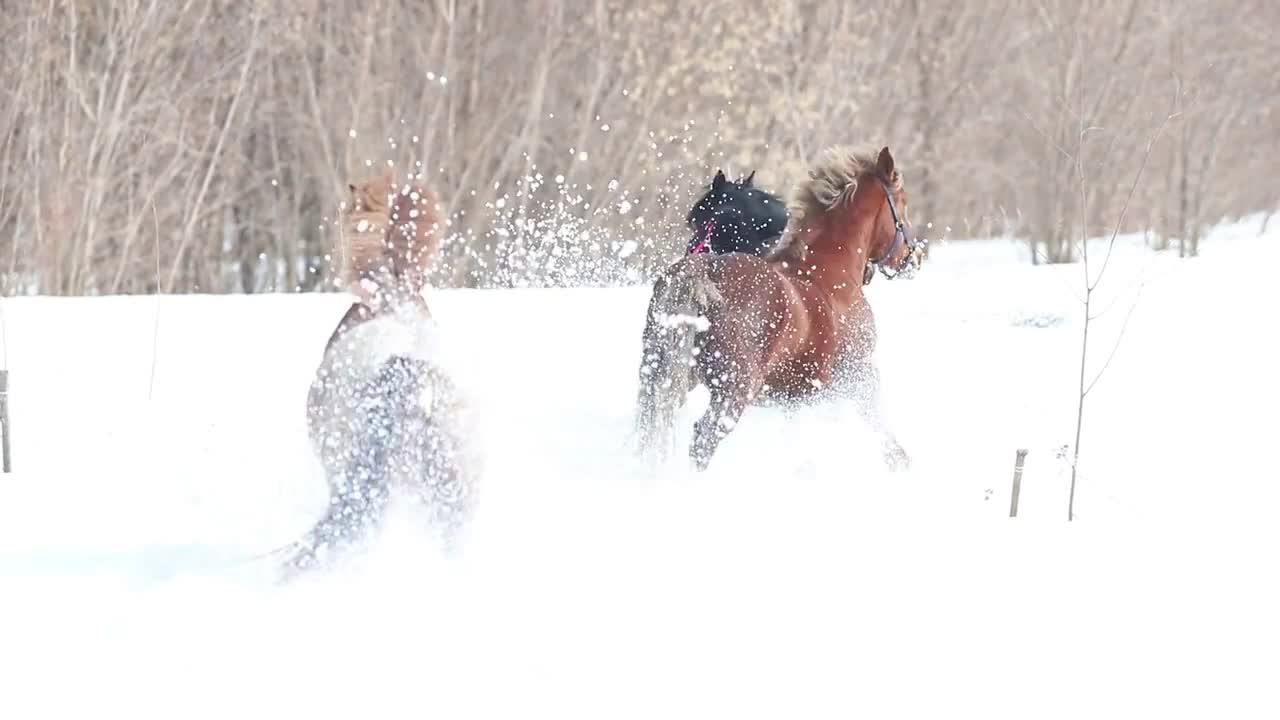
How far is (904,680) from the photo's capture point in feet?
12.1

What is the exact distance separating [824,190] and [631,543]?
2320mm

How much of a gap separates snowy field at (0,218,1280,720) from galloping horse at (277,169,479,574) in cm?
21

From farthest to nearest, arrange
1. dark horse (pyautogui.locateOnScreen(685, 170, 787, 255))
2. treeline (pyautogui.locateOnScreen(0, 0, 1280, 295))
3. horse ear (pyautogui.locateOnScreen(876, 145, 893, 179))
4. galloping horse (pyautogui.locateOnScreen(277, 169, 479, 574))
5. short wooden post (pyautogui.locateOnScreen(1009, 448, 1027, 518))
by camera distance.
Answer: treeline (pyautogui.locateOnScreen(0, 0, 1280, 295)) < dark horse (pyautogui.locateOnScreen(685, 170, 787, 255)) < horse ear (pyautogui.locateOnScreen(876, 145, 893, 179)) < short wooden post (pyautogui.locateOnScreen(1009, 448, 1027, 518)) < galloping horse (pyautogui.locateOnScreen(277, 169, 479, 574))

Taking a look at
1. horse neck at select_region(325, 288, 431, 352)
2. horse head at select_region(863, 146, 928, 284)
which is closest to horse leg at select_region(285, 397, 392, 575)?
horse neck at select_region(325, 288, 431, 352)

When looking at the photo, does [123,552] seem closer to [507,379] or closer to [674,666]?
[674,666]

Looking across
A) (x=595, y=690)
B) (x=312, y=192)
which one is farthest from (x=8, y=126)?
(x=595, y=690)

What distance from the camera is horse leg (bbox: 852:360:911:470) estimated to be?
247 inches

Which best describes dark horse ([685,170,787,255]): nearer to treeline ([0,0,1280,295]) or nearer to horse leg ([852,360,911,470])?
horse leg ([852,360,911,470])

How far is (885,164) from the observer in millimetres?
6449

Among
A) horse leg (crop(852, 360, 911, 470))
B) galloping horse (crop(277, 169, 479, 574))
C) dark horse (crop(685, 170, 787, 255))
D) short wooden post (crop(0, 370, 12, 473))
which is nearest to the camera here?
galloping horse (crop(277, 169, 479, 574))

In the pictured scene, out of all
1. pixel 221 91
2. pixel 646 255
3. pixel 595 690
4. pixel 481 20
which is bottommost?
pixel 595 690

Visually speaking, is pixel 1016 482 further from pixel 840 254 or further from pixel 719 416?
pixel 840 254

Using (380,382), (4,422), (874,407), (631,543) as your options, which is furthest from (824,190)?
(4,422)

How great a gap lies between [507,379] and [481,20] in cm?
721
